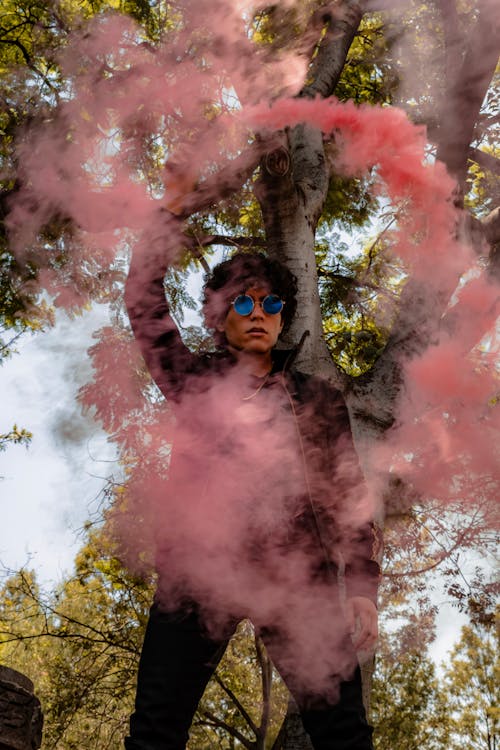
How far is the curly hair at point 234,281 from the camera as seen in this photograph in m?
3.04

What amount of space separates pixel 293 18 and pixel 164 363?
5052 millimetres

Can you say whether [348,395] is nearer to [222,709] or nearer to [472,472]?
[472,472]

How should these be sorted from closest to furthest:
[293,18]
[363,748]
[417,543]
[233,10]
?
1. [363,748]
2. [233,10]
3. [293,18]
4. [417,543]

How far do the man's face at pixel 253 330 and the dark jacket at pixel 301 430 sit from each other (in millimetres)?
89

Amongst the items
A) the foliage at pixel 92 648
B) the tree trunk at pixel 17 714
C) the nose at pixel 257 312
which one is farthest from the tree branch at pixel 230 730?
the nose at pixel 257 312

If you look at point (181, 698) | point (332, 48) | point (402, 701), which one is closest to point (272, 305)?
point (181, 698)

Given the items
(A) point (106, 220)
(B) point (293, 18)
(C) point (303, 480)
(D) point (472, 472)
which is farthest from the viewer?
(B) point (293, 18)

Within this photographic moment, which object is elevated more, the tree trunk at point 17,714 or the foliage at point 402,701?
the foliage at point 402,701

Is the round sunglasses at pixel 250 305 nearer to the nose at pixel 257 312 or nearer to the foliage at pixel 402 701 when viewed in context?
the nose at pixel 257 312

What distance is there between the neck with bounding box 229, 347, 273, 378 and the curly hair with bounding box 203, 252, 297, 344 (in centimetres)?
24

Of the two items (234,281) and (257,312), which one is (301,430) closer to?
(257,312)

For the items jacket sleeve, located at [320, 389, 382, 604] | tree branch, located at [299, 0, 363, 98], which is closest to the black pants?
jacket sleeve, located at [320, 389, 382, 604]

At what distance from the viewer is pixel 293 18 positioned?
613cm

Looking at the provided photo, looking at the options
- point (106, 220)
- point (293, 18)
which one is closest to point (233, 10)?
point (293, 18)
